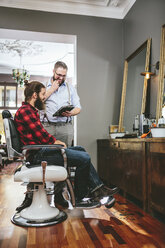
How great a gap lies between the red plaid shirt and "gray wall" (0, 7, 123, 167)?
169 centimetres

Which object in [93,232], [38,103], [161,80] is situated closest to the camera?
[93,232]

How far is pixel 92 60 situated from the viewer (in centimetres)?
377

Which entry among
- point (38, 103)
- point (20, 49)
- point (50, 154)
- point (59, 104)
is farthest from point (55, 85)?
point (20, 49)

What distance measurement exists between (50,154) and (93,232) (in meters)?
0.69

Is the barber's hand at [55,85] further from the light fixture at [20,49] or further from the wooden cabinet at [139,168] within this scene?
the light fixture at [20,49]

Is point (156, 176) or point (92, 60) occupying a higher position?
point (92, 60)

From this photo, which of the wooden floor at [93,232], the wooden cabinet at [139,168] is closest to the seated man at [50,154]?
the wooden floor at [93,232]

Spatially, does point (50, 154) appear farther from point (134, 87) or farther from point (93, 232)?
point (134, 87)

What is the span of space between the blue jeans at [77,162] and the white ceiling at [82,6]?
2684mm

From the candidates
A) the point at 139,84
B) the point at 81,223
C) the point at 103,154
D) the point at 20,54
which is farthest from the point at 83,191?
the point at 20,54

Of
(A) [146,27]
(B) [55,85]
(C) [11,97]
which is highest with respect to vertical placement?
(A) [146,27]

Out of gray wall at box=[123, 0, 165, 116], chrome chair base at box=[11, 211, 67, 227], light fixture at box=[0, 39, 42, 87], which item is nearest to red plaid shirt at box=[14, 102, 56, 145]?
chrome chair base at box=[11, 211, 67, 227]

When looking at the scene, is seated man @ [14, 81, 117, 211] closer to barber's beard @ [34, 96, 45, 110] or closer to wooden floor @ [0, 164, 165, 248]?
barber's beard @ [34, 96, 45, 110]

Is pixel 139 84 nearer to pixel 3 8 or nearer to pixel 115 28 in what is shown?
pixel 115 28
